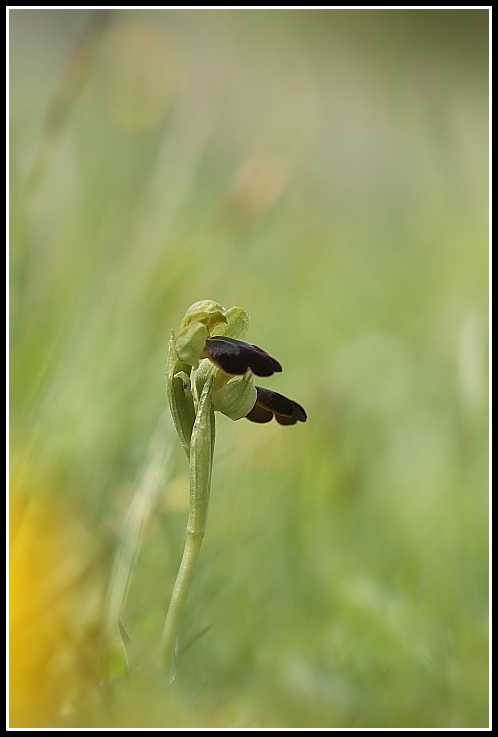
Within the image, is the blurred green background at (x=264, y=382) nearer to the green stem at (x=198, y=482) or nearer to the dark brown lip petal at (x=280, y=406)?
the green stem at (x=198, y=482)

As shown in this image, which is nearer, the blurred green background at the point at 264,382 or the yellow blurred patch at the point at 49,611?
the yellow blurred patch at the point at 49,611

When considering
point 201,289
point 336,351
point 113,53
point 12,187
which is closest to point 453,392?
point 336,351

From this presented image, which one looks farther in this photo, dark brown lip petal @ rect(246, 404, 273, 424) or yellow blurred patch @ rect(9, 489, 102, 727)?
dark brown lip petal @ rect(246, 404, 273, 424)

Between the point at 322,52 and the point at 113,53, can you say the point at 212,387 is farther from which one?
the point at 322,52

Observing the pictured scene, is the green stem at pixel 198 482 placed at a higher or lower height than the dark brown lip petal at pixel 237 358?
lower

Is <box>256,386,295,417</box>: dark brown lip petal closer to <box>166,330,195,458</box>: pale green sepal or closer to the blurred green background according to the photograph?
<box>166,330,195,458</box>: pale green sepal

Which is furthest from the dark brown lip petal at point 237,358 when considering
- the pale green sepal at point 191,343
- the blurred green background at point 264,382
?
the blurred green background at point 264,382

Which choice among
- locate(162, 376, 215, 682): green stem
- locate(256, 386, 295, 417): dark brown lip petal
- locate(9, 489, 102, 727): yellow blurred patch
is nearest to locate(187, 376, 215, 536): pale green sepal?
locate(162, 376, 215, 682): green stem
